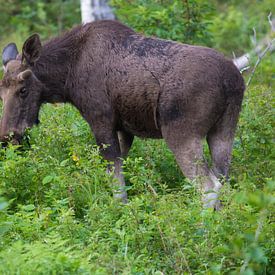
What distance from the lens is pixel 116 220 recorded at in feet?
25.6

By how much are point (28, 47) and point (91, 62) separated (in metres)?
0.79

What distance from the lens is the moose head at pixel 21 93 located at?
9.65 metres

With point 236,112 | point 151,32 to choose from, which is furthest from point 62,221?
point 151,32

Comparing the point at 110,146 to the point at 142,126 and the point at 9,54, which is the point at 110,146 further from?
the point at 9,54

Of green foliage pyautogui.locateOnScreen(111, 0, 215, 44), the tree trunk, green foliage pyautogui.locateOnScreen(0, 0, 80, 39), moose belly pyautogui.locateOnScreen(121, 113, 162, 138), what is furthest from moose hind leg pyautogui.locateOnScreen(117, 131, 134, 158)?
green foliage pyautogui.locateOnScreen(0, 0, 80, 39)

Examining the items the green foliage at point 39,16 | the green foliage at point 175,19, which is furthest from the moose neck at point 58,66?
the green foliage at point 39,16

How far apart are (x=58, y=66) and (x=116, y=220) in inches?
105

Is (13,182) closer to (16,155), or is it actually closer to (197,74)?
(16,155)

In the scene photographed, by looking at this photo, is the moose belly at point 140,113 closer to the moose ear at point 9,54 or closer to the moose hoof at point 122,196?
the moose hoof at point 122,196

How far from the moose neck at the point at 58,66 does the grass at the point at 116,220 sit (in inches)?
15.9

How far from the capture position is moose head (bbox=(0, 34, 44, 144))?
380 inches

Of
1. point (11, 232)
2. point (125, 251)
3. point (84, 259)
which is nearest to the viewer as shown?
point (84, 259)

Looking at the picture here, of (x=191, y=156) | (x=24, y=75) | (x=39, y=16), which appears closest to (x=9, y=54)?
(x=24, y=75)

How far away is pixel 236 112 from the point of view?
9.10m
